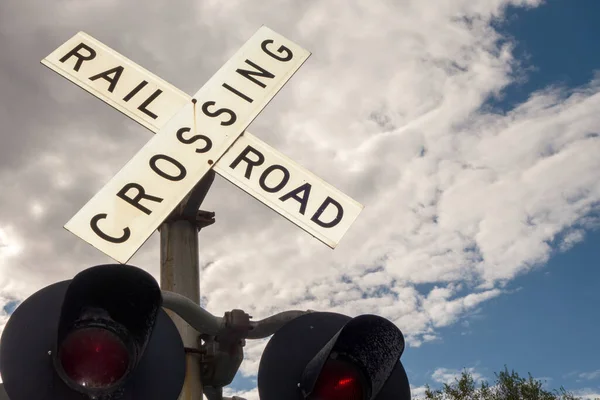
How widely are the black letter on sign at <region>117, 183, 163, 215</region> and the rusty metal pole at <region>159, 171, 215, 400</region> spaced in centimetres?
44

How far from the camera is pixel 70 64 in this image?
3.48 metres

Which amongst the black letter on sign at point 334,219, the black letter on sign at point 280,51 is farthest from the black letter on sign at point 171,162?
the black letter on sign at point 280,51

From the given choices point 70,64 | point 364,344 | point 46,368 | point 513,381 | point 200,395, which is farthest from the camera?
point 513,381

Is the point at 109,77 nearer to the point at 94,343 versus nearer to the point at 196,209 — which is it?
the point at 196,209

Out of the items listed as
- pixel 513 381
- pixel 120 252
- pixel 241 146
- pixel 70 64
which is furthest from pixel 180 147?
pixel 513 381

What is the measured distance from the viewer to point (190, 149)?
9.86 ft

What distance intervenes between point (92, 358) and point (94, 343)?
0.15 feet

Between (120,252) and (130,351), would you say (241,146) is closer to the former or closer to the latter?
(120,252)

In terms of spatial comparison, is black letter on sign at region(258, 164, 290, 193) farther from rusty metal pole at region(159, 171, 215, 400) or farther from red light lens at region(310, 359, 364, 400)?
red light lens at region(310, 359, 364, 400)

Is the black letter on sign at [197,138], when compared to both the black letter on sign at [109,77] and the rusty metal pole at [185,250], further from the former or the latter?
the black letter on sign at [109,77]

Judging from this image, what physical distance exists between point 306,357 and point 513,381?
22.9m

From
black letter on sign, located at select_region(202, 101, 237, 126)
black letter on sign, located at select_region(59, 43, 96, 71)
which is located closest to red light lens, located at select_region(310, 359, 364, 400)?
black letter on sign, located at select_region(202, 101, 237, 126)

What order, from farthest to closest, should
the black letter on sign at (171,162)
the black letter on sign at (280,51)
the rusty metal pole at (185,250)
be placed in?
the black letter on sign at (280,51)
the rusty metal pole at (185,250)
the black letter on sign at (171,162)

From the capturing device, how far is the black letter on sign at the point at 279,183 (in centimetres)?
295
